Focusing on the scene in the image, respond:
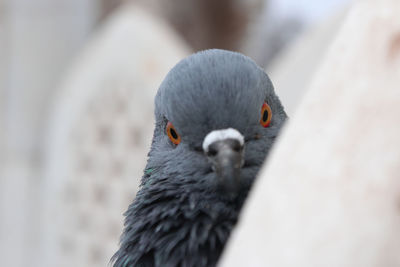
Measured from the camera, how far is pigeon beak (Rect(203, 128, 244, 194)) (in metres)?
1.45

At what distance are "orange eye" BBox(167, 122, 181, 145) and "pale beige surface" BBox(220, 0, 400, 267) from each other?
704 mm

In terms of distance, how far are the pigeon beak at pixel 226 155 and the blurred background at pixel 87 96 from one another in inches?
97.1

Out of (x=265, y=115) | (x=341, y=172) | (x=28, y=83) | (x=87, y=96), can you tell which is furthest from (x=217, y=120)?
(x=28, y=83)

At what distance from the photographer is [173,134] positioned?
1.68 m

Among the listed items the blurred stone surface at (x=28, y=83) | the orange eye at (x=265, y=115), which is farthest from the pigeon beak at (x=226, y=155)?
the blurred stone surface at (x=28, y=83)

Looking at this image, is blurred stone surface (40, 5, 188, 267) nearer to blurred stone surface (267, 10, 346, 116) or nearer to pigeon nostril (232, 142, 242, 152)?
blurred stone surface (267, 10, 346, 116)

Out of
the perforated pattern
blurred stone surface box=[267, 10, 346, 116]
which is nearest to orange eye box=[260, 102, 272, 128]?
blurred stone surface box=[267, 10, 346, 116]

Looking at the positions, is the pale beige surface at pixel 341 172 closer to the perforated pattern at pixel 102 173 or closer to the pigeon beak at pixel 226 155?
the pigeon beak at pixel 226 155

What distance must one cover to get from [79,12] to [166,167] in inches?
167

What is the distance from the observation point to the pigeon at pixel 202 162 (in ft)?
4.89

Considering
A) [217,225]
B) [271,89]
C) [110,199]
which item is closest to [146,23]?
[110,199]

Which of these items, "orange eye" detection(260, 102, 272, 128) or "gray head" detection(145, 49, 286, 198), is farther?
"orange eye" detection(260, 102, 272, 128)

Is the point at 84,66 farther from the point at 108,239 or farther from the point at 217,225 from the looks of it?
the point at 217,225

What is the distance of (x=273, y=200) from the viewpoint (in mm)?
937
